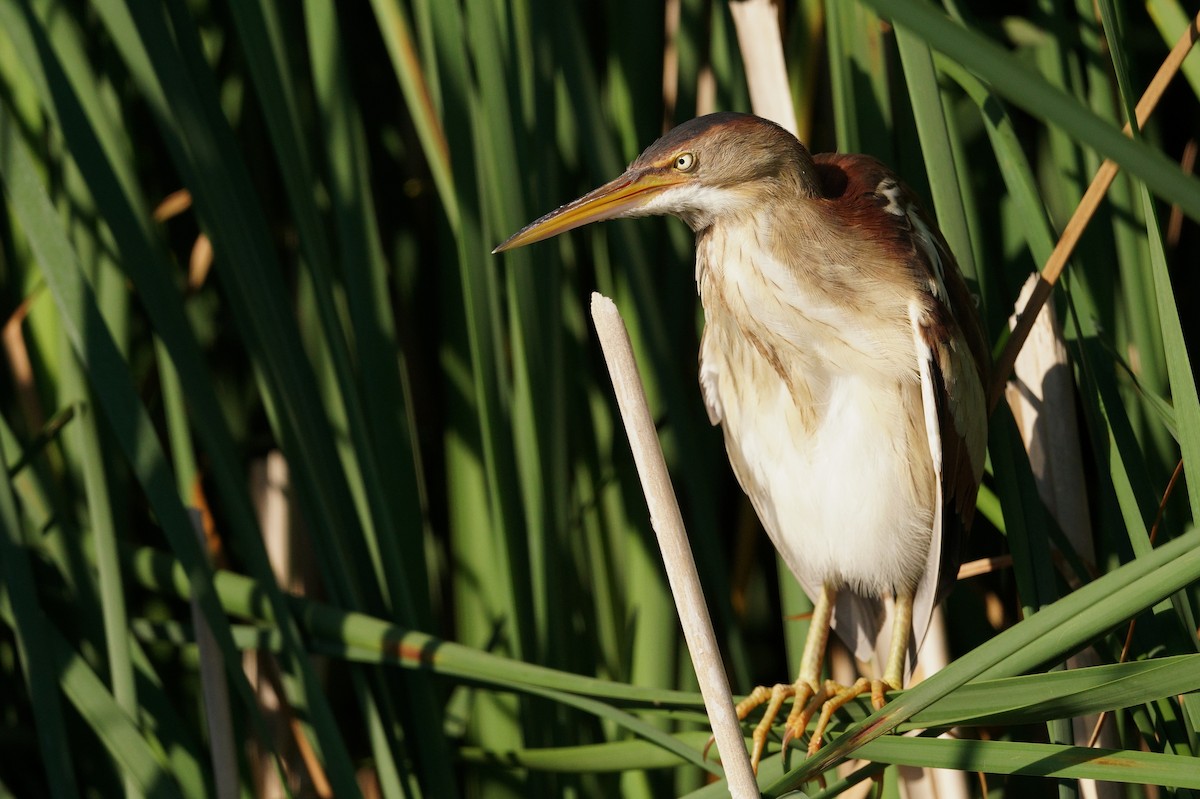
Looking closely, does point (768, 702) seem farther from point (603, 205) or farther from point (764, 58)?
point (764, 58)

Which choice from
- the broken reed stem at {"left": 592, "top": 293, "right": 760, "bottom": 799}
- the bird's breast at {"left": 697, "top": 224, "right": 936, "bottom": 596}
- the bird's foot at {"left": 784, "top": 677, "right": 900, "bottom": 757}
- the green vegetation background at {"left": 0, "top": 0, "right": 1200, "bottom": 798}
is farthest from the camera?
the bird's breast at {"left": 697, "top": 224, "right": 936, "bottom": 596}

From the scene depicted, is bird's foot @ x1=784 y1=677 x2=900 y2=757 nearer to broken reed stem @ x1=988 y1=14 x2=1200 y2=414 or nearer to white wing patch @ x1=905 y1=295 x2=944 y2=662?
white wing patch @ x1=905 y1=295 x2=944 y2=662

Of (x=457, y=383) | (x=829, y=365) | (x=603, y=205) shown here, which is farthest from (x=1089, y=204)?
(x=457, y=383)

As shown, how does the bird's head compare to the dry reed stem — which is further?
the dry reed stem

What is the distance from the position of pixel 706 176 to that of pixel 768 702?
0.60 meters

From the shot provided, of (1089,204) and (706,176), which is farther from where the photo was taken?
(706,176)

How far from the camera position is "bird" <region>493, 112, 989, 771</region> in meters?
1.18

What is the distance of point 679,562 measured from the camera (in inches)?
29.4

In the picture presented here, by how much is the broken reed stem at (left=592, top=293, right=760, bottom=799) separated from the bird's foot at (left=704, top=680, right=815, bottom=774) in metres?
0.41

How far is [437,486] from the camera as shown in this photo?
1.54m

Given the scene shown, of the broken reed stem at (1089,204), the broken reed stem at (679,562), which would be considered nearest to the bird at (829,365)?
the broken reed stem at (1089,204)

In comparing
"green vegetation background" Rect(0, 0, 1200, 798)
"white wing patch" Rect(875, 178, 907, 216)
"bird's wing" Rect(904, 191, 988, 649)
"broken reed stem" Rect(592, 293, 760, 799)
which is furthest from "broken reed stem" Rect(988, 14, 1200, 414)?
"broken reed stem" Rect(592, 293, 760, 799)

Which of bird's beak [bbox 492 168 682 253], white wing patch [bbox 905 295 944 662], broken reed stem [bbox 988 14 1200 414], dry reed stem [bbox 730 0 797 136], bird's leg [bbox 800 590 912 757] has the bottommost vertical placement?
bird's leg [bbox 800 590 912 757]

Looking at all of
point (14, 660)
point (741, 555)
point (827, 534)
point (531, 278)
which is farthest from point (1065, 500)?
point (14, 660)
